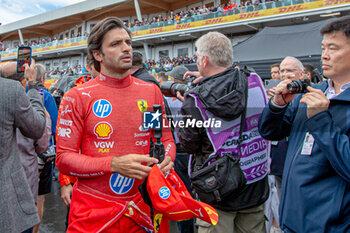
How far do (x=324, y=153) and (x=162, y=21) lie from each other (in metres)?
22.5

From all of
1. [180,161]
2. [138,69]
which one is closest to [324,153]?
[180,161]

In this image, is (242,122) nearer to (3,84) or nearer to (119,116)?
(119,116)

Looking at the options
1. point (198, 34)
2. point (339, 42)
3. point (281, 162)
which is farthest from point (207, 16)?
point (339, 42)

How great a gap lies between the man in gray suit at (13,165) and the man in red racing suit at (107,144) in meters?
0.27

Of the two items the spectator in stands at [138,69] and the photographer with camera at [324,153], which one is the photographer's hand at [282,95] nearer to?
the photographer with camera at [324,153]

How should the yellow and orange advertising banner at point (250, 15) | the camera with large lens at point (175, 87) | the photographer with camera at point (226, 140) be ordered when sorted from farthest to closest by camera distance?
1. the yellow and orange advertising banner at point (250, 15)
2. the camera with large lens at point (175, 87)
3. the photographer with camera at point (226, 140)

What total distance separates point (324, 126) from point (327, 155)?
Result: 0.14 m

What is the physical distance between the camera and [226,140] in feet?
6.21

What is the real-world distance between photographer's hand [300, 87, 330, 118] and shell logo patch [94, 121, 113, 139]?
1102mm

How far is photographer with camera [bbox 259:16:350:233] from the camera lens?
1285 mm


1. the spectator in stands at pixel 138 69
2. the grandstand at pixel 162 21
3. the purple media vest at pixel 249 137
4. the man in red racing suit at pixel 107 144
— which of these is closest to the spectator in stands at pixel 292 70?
the purple media vest at pixel 249 137

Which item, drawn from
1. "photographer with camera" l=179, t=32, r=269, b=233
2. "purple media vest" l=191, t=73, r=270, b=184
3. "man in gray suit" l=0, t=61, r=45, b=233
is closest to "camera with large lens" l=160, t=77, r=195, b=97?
"photographer with camera" l=179, t=32, r=269, b=233

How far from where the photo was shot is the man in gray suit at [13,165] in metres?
1.50

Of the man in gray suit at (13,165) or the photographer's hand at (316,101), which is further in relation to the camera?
the man in gray suit at (13,165)
